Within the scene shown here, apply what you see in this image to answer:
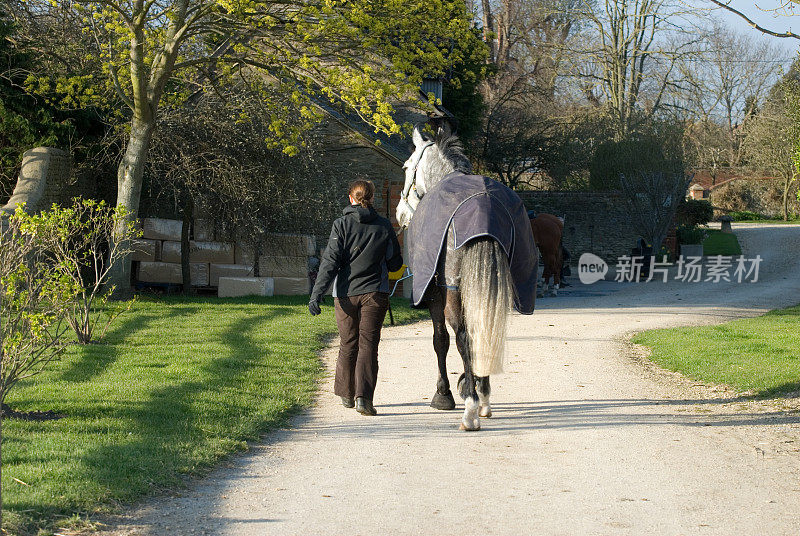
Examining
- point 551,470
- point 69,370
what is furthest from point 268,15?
point 551,470

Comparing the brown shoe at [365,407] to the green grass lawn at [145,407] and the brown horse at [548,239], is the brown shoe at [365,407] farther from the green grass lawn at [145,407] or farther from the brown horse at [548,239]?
the brown horse at [548,239]

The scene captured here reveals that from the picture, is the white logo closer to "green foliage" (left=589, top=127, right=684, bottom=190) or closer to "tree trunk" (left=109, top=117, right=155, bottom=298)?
"green foliage" (left=589, top=127, right=684, bottom=190)

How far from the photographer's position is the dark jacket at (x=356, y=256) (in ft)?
24.3

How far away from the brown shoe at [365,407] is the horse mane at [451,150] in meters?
2.13

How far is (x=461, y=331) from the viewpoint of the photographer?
676 centimetres

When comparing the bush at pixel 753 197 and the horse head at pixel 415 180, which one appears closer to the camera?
the horse head at pixel 415 180

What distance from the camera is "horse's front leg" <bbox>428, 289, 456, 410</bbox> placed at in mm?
7191

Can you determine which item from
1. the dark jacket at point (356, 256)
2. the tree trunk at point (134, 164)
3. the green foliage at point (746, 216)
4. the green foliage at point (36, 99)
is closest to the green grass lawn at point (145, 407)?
the dark jacket at point (356, 256)

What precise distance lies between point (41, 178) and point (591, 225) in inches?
863

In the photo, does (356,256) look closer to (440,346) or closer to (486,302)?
(440,346)

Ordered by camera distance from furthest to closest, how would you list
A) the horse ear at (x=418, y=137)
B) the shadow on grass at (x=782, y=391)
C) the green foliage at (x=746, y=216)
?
the green foliage at (x=746, y=216) → the shadow on grass at (x=782, y=391) → the horse ear at (x=418, y=137)

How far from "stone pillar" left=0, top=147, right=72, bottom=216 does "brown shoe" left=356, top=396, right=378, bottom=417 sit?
359 inches

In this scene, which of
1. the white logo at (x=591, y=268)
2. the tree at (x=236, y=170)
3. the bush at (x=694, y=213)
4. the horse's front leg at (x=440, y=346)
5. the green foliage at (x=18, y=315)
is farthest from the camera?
the bush at (x=694, y=213)

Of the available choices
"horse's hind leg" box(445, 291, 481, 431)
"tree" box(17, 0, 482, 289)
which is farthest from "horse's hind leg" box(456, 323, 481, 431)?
"tree" box(17, 0, 482, 289)
